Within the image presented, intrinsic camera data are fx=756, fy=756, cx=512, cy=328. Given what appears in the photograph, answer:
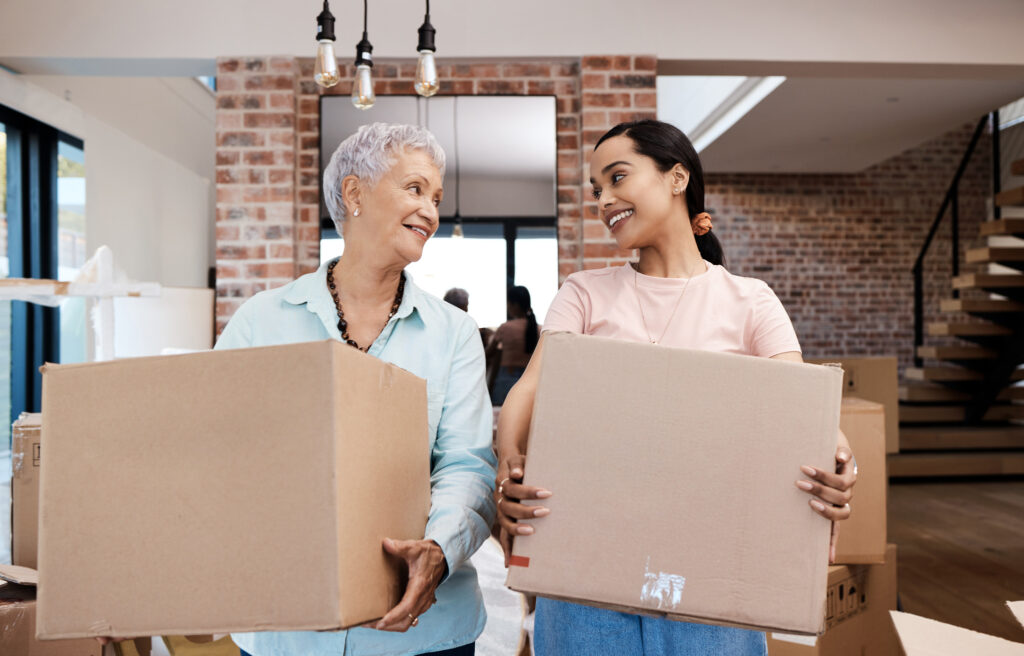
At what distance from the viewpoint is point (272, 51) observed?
9.95 ft

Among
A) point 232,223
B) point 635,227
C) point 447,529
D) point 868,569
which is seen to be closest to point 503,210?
point 232,223

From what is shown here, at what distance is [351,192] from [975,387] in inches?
248

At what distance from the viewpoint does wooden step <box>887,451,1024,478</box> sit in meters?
5.16

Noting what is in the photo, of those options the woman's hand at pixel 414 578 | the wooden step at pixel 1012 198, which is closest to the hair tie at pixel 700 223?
the woman's hand at pixel 414 578

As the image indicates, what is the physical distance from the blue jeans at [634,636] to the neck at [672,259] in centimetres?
48

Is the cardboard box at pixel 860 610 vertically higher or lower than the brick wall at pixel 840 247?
lower

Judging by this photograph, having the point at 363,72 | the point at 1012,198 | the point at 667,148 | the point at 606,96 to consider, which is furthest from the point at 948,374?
the point at 667,148

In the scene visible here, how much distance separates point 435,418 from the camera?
100 cm

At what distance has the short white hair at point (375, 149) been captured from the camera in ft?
3.49

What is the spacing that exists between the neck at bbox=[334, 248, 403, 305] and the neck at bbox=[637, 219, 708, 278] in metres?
0.37

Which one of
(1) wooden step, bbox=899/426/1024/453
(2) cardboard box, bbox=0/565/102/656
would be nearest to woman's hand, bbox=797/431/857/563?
(2) cardboard box, bbox=0/565/102/656

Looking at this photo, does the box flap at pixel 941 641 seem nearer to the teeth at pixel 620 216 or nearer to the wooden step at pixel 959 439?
the teeth at pixel 620 216

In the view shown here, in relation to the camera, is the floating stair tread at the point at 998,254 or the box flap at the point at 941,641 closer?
the box flap at the point at 941,641

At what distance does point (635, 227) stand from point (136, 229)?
4452mm
